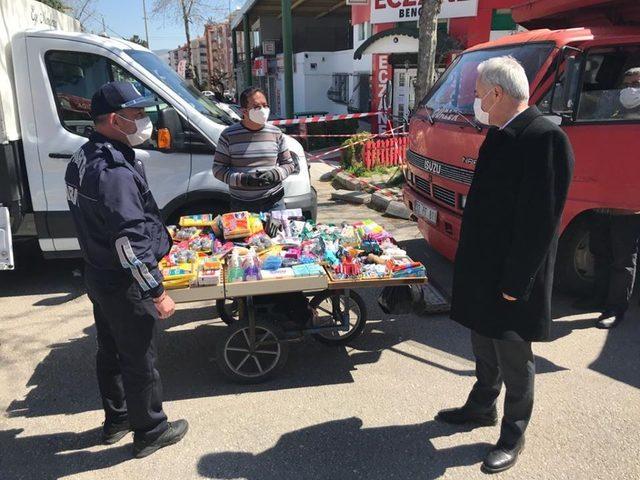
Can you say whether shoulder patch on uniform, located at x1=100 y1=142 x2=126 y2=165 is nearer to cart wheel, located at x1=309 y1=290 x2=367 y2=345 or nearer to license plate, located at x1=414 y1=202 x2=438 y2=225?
cart wheel, located at x1=309 y1=290 x2=367 y2=345

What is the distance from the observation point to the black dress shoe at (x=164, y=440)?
2818 millimetres

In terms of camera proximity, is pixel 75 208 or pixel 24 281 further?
pixel 24 281

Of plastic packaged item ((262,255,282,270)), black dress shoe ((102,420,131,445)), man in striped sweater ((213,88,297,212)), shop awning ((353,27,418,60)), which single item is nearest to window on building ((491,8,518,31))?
shop awning ((353,27,418,60))

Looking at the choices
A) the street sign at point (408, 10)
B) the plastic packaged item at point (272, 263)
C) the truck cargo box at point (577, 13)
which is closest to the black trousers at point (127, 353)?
the plastic packaged item at point (272, 263)

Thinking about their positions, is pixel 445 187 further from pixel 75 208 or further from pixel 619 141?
pixel 75 208

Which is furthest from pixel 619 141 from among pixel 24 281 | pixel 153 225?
pixel 24 281

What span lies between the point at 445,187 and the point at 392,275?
1846 mm

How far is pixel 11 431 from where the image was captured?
3.08 m

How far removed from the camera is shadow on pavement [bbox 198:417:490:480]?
2.71 metres

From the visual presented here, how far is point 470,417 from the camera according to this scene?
3.02 metres

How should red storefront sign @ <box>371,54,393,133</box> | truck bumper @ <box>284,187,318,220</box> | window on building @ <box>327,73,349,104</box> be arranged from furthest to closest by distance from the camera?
window on building @ <box>327,73,349,104</box> → red storefront sign @ <box>371,54,393,133</box> → truck bumper @ <box>284,187,318,220</box>

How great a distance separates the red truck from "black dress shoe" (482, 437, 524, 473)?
2.18 m

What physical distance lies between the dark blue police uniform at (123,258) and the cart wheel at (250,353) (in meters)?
0.68

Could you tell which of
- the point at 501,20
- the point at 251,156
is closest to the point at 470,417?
the point at 251,156
